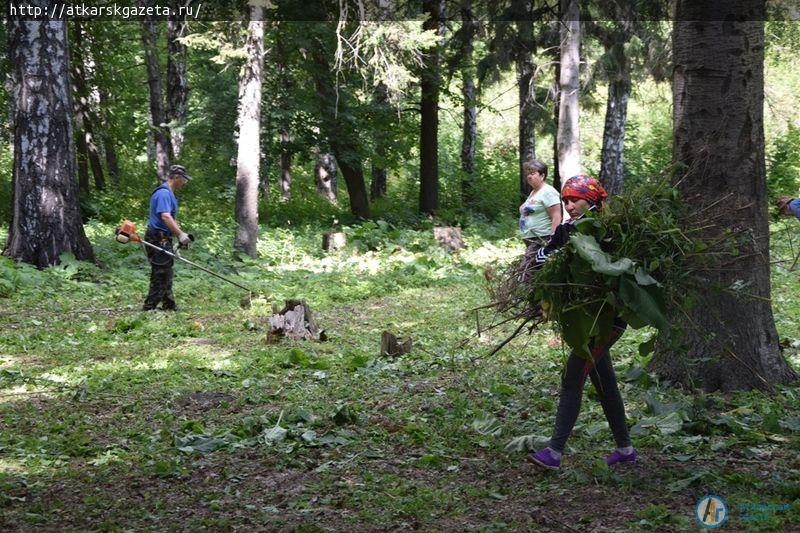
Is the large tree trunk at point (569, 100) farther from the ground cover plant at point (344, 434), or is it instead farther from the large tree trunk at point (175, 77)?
the large tree trunk at point (175, 77)

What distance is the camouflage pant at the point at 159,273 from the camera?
448 inches

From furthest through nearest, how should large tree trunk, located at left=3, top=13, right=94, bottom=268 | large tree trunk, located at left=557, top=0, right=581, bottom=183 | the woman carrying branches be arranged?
1. large tree trunk, located at left=557, top=0, right=581, bottom=183
2. large tree trunk, located at left=3, top=13, right=94, bottom=268
3. the woman carrying branches

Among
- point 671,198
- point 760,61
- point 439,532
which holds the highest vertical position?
point 760,61

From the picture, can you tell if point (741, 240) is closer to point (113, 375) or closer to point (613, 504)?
point (613, 504)

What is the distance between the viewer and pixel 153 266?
38.1ft

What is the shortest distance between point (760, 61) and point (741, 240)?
5.96 ft

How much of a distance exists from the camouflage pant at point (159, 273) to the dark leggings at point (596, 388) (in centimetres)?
760

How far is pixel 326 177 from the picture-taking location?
30406 millimetres

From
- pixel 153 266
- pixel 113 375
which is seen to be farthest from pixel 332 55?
pixel 113 375

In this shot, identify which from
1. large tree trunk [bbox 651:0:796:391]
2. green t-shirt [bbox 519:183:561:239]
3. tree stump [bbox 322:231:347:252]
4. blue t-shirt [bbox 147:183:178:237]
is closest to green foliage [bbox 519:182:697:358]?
large tree trunk [bbox 651:0:796:391]

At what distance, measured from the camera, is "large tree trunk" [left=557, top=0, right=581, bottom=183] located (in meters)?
18.9

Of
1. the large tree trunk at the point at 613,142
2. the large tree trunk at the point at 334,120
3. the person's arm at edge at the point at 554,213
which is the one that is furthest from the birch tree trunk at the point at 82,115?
the person's arm at edge at the point at 554,213

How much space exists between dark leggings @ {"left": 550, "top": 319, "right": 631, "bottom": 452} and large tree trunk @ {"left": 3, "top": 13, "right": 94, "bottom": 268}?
11219 mm

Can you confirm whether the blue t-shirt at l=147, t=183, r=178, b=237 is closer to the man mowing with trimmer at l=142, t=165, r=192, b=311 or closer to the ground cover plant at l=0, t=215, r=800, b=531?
the man mowing with trimmer at l=142, t=165, r=192, b=311
